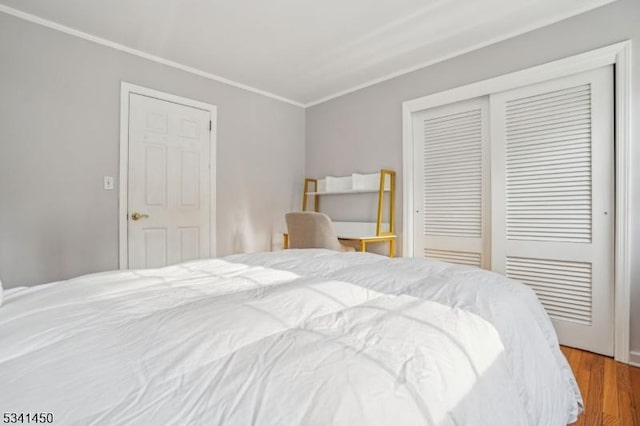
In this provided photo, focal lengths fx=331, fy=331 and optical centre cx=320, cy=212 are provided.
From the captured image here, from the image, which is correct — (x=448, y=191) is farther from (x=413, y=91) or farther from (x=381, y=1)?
(x=381, y=1)

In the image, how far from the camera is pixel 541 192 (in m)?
2.45

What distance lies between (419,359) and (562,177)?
92.8 inches

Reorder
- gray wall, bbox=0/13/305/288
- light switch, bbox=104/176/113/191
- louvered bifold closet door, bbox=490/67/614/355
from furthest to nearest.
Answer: light switch, bbox=104/176/113/191
gray wall, bbox=0/13/305/288
louvered bifold closet door, bbox=490/67/614/355

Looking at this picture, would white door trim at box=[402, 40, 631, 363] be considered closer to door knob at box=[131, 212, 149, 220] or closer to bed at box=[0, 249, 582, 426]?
bed at box=[0, 249, 582, 426]

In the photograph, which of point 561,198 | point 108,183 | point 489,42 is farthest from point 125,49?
point 561,198

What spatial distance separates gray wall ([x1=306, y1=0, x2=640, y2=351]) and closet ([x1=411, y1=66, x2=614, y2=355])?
14 centimetres

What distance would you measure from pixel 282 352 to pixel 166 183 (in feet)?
9.36

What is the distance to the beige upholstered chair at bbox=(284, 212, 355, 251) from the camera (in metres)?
2.85

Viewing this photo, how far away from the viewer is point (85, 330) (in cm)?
70

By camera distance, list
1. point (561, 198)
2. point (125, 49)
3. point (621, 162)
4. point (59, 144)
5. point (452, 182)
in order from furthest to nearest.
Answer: point (452, 182) < point (125, 49) < point (59, 144) < point (561, 198) < point (621, 162)

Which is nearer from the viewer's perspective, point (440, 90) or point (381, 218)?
point (440, 90)

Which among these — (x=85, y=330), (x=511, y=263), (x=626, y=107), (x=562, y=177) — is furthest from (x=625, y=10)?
(x=85, y=330)

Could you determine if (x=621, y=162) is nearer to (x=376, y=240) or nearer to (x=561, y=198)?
(x=561, y=198)

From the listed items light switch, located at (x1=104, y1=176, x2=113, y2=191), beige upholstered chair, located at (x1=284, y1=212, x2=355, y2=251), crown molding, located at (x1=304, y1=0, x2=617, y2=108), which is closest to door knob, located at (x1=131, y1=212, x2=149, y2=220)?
light switch, located at (x1=104, y1=176, x2=113, y2=191)
